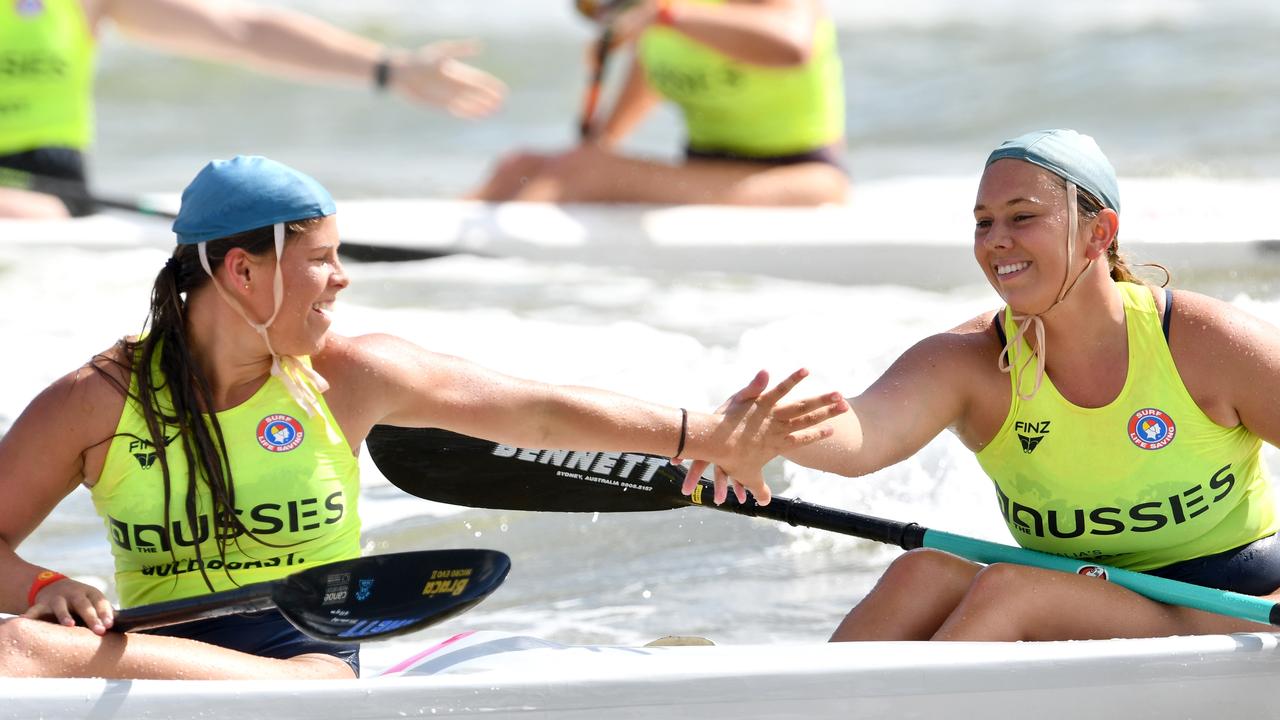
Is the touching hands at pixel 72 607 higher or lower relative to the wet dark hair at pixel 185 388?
lower

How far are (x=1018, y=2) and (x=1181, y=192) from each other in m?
8.85

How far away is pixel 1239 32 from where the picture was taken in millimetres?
12039

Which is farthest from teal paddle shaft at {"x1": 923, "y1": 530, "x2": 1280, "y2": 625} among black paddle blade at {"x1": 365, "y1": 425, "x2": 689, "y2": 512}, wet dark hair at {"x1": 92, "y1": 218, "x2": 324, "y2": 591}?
wet dark hair at {"x1": 92, "y1": 218, "x2": 324, "y2": 591}

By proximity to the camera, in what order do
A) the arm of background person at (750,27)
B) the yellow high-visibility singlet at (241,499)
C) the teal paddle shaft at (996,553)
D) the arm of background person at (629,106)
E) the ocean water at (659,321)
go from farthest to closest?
the arm of background person at (629,106) → the arm of background person at (750,27) → the ocean water at (659,321) → the teal paddle shaft at (996,553) → the yellow high-visibility singlet at (241,499)

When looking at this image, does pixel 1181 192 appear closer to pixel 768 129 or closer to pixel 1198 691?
pixel 768 129

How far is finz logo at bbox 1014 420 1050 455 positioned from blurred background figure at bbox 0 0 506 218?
3115 millimetres

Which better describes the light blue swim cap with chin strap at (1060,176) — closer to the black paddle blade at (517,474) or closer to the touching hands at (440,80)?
the black paddle blade at (517,474)

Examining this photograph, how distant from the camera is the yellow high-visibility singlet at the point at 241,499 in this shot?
2.28 metres

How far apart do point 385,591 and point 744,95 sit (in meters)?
3.48

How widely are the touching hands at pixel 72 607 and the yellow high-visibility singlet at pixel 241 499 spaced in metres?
0.14

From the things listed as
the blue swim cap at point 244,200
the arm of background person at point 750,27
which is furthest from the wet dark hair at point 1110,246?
the arm of background person at point 750,27

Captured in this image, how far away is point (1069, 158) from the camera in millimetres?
2420

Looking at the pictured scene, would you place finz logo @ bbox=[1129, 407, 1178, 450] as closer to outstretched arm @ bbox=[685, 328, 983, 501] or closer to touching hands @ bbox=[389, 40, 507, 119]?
outstretched arm @ bbox=[685, 328, 983, 501]

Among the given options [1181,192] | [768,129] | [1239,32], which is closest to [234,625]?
[768,129]
